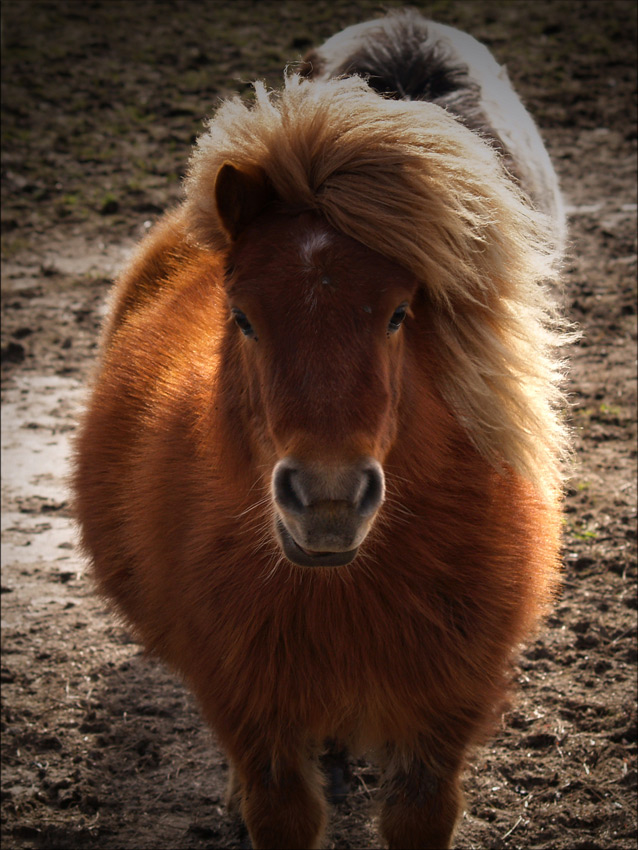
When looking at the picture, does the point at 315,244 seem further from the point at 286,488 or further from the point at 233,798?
the point at 233,798

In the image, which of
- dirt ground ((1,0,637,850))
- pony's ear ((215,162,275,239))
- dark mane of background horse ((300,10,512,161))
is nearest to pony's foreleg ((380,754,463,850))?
dirt ground ((1,0,637,850))

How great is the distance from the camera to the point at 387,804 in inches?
92.9

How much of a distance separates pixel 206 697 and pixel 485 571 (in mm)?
802

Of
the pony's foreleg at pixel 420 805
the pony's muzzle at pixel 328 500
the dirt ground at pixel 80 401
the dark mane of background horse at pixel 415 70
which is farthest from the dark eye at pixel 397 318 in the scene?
the dark mane of background horse at pixel 415 70

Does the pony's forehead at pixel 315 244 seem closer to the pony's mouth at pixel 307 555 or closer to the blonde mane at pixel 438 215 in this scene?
the blonde mane at pixel 438 215

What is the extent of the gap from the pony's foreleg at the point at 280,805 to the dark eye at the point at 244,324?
1.13 metres

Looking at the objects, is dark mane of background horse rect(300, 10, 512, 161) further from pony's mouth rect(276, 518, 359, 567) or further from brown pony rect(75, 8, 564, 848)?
pony's mouth rect(276, 518, 359, 567)

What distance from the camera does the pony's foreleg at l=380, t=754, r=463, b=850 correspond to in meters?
2.31

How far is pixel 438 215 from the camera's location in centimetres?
190

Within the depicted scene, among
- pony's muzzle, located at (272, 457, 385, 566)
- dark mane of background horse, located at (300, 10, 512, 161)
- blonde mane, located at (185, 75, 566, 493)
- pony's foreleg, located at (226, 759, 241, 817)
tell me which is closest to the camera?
pony's muzzle, located at (272, 457, 385, 566)

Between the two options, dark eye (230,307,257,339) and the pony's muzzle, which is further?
dark eye (230,307,257,339)

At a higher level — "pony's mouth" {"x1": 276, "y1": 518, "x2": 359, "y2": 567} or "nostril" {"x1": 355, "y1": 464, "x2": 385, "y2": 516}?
"nostril" {"x1": 355, "y1": 464, "x2": 385, "y2": 516}

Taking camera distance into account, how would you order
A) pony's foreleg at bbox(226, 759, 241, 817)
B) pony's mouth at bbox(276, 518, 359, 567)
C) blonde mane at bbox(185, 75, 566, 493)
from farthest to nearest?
1. pony's foreleg at bbox(226, 759, 241, 817)
2. blonde mane at bbox(185, 75, 566, 493)
3. pony's mouth at bbox(276, 518, 359, 567)

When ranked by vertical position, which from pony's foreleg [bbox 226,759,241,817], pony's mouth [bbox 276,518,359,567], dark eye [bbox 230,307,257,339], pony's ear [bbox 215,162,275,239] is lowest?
pony's foreleg [bbox 226,759,241,817]
